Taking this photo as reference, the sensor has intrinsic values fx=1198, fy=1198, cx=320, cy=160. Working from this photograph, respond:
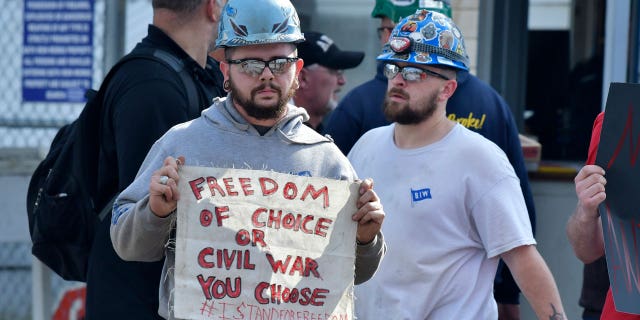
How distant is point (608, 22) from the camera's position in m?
7.46

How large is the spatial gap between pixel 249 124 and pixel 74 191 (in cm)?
127

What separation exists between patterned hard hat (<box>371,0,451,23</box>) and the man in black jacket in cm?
152

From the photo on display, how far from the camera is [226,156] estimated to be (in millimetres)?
3473

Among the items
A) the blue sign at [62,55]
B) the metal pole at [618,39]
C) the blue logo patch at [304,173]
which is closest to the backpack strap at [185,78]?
the blue logo patch at [304,173]

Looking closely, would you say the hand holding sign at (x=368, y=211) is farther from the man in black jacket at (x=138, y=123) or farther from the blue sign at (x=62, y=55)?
the blue sign at (x=62, y=55)

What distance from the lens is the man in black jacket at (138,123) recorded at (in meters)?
4.10

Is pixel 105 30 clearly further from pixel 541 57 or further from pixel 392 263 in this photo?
pixel 541 57

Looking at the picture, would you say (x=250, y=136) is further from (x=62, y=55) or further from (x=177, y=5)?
(x=62, y=55)

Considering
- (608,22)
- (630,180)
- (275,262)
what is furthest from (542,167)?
(275,262)

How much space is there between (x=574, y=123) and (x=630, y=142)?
655 cm

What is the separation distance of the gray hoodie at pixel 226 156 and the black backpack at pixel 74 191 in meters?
0.80

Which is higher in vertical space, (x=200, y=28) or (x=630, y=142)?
(x=200, y=28)

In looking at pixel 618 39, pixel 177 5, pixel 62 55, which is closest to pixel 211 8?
pixel 177 5

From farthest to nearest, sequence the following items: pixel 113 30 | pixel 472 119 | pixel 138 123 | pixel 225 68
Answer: pixel 113 30 < pixel 472 119 < pixel 138 123 < pixel 225 68
